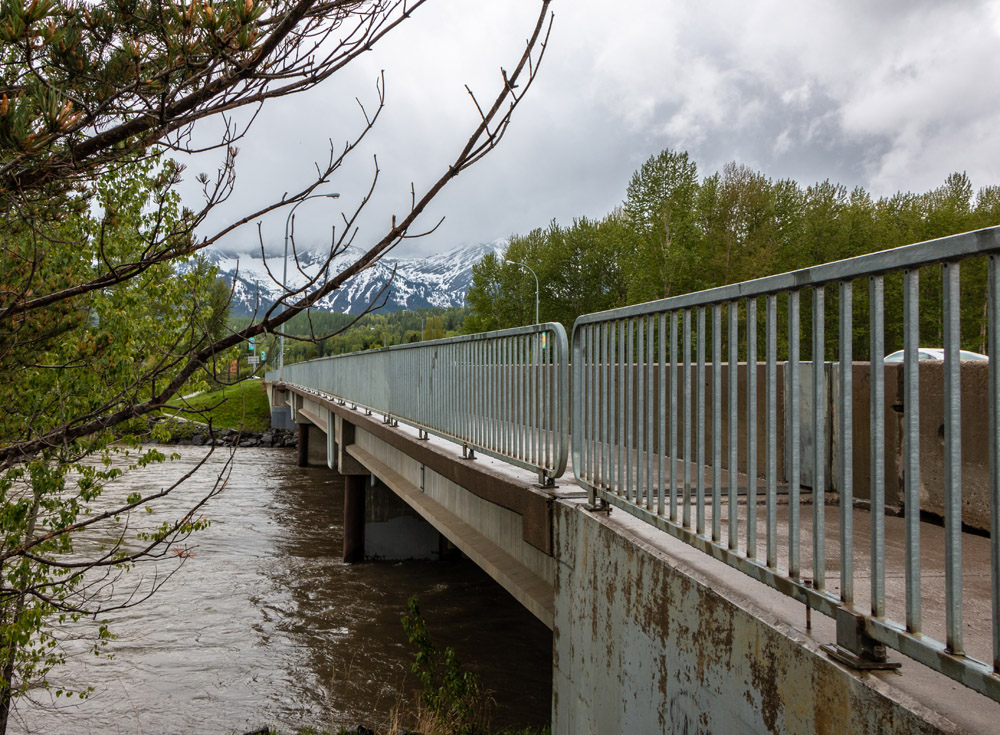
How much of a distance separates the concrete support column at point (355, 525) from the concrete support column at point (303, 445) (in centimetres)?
1936

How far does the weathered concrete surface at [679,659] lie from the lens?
7.50ft

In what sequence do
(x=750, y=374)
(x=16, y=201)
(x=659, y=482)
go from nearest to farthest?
(x=16, y=201) < (x=750, y=374) < (x=659, y=482)

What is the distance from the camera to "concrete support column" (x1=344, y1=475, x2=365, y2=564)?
1762 cm

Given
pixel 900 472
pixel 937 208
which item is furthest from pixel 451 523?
pixel 937 208

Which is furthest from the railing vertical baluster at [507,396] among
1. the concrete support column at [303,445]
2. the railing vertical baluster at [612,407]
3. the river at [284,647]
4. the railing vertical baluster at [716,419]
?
the concrete support column at [303,445]

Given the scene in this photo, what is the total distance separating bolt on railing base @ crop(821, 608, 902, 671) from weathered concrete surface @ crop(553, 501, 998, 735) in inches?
1.5

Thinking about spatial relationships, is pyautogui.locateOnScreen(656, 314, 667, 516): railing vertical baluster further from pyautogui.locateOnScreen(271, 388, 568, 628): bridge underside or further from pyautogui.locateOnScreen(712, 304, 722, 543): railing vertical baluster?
pyautogui.locateOnScreen(271, 388, 568, 628): bridge underside

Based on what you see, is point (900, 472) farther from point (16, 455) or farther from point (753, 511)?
point (16, 455)

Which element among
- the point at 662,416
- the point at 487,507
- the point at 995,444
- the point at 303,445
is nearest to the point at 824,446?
the point at 995,444

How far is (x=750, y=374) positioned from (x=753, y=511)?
0.54 metres

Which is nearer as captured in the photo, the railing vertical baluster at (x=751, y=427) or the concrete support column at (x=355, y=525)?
the railing vertical baluster at (x=751, y=427)

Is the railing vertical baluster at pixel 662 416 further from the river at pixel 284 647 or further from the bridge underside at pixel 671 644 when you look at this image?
the river at pixel 284 647

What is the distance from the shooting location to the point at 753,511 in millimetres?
2926

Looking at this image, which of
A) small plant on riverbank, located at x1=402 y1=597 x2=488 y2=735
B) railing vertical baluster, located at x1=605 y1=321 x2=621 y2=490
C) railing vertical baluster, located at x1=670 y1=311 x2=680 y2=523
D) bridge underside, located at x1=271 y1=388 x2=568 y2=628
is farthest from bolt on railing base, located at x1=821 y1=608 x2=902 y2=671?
small plant on riverbank, located at x1=402 y1=597 x2=488 y2=735
